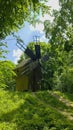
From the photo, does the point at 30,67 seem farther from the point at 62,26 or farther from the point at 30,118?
the point at 30,118

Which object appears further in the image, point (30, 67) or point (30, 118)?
point (30, 67)

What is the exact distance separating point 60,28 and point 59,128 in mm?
18816

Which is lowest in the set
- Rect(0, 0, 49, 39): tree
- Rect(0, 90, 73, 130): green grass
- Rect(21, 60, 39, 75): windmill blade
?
Rect(0, 90, 73, 130): green grass

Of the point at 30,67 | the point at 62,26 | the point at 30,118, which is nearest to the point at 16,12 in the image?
the point at 30,118

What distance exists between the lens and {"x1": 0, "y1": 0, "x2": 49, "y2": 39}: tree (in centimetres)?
873

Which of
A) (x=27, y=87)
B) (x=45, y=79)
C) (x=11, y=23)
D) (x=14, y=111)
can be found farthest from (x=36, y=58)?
(x=11, y=23)

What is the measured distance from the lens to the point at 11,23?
900 cm

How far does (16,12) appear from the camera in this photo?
8.96 m

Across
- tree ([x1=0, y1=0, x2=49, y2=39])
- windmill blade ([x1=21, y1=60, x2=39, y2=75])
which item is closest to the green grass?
tree ([x1=0, y1=0, x2=49, y2=39])

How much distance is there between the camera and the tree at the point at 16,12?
8727 millimetres

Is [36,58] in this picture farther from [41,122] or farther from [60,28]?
[41,122]

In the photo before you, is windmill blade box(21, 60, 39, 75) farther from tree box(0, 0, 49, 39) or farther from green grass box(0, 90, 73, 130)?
tree box(0, 0, 49, 39)

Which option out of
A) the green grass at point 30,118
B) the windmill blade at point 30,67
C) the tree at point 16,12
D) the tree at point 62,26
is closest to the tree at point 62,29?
the tree at point 62,26

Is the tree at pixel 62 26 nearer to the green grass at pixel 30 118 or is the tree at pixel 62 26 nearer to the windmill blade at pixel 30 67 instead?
the green grass at pixel 30 118
